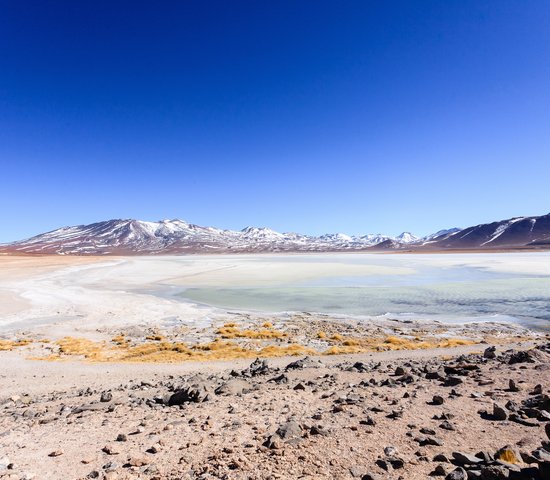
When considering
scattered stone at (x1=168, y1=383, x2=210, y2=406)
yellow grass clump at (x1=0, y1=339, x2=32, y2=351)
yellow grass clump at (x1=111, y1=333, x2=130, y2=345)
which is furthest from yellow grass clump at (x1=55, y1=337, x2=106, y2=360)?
scattered stone at (x1=168, y1=383, x2=210, y2=406)

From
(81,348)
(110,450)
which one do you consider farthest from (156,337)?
(110,450)

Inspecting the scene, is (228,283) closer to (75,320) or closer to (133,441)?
(75,320)

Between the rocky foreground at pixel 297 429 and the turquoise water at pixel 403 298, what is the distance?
63.5 ft

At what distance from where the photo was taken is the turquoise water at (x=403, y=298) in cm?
2991

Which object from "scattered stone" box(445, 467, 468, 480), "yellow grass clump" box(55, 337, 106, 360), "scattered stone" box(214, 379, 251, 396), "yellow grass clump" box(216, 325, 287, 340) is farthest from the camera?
"yellow grass clump" box(216, 325, 287, 340)

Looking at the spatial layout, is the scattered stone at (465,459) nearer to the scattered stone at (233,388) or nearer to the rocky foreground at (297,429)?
the rocky foreground at (297,429)

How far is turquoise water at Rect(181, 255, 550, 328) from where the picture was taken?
98.1 feet

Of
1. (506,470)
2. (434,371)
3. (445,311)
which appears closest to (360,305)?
(445,311)

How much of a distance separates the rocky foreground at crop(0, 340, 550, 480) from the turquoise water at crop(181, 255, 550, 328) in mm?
19353

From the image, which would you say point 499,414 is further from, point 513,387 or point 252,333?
point 252,333

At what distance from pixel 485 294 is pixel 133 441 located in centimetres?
4048

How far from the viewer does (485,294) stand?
3916 cm

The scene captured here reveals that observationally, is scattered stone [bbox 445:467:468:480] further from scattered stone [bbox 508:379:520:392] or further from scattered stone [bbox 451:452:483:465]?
scattered stone [bbox 508:379:520:392]

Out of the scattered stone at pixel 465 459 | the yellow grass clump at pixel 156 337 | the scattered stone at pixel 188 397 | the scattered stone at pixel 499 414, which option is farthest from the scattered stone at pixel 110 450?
the yellow grass clump at pixel 156 337
